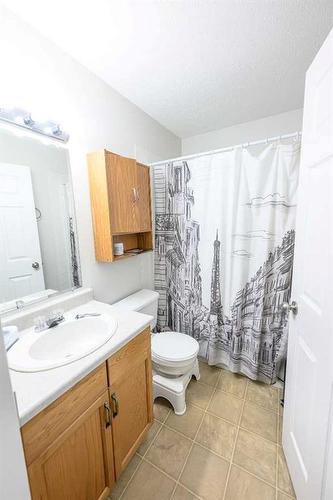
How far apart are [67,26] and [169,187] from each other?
114cm

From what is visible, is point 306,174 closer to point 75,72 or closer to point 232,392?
point 75,72

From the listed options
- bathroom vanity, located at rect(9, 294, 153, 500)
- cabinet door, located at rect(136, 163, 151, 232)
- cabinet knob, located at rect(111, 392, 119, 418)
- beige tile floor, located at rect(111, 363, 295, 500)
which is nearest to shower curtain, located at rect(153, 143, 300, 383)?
cabinet door, located at rect(136, 163, 151, 232)

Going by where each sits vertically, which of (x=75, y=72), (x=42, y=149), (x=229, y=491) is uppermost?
(x=75, y=72)

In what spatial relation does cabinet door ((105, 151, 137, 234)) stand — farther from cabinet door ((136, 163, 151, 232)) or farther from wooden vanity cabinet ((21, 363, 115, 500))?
wooden vanity cabinet ((21, 363, 115, 500))

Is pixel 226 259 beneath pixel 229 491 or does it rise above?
above

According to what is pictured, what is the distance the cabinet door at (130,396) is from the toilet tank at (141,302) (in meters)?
0.48

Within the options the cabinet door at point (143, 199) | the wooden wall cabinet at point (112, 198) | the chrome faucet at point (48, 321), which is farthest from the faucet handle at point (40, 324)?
the cabinet door at point (143, 199)

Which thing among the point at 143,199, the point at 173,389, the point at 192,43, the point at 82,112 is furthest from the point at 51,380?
the point at 192,43

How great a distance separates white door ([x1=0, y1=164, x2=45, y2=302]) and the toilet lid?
3.08ft

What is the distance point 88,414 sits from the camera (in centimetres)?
86

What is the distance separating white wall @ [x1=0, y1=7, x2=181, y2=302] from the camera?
1.05 m

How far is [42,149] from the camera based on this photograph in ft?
3.94

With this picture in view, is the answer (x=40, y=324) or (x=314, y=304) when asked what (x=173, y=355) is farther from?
(x=314, y=304)

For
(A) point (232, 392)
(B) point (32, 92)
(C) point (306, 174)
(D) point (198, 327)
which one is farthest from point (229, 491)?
(B) point (32, 92)
